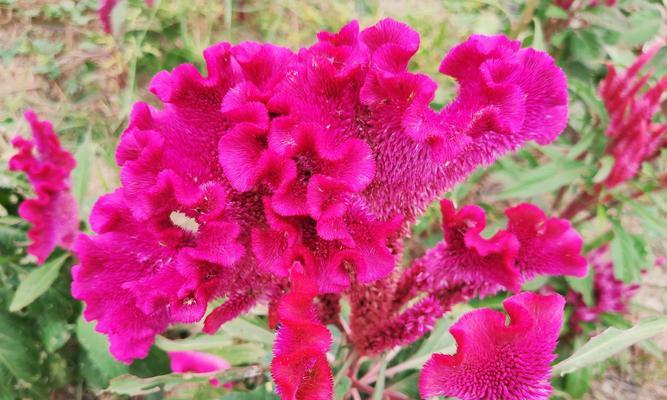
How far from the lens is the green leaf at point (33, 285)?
4.89 ft

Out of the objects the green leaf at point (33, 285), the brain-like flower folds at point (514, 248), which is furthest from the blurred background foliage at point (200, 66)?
the brain-like flower folds at point (514, 248)

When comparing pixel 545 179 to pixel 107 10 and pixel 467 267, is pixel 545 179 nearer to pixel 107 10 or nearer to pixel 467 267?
pixel 467 267

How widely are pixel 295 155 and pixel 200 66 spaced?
1.69 meters

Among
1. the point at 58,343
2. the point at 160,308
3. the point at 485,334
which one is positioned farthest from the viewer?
the point at 58,343

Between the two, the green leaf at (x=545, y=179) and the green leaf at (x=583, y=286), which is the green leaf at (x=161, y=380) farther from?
the green leaf at (x=583, y=286)

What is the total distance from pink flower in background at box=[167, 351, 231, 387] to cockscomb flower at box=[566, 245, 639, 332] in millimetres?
1218

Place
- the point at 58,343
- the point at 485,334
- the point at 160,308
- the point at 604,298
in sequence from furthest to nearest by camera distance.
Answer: the point at 604,298 → the point at 58,343 → the point at 160,308 → the point at 485,334

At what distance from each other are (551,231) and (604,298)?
112cm

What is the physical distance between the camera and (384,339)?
114 cm

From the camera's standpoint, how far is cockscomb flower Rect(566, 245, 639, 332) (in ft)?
6.24

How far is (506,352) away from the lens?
762 mm

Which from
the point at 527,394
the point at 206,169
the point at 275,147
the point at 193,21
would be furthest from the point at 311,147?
the point at 193,21

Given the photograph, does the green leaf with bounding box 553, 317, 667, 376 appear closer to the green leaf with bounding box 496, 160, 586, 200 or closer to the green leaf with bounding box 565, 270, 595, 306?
the green leaf with bounding box 496, 160, 586, 200

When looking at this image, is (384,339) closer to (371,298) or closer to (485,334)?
(371,298)
